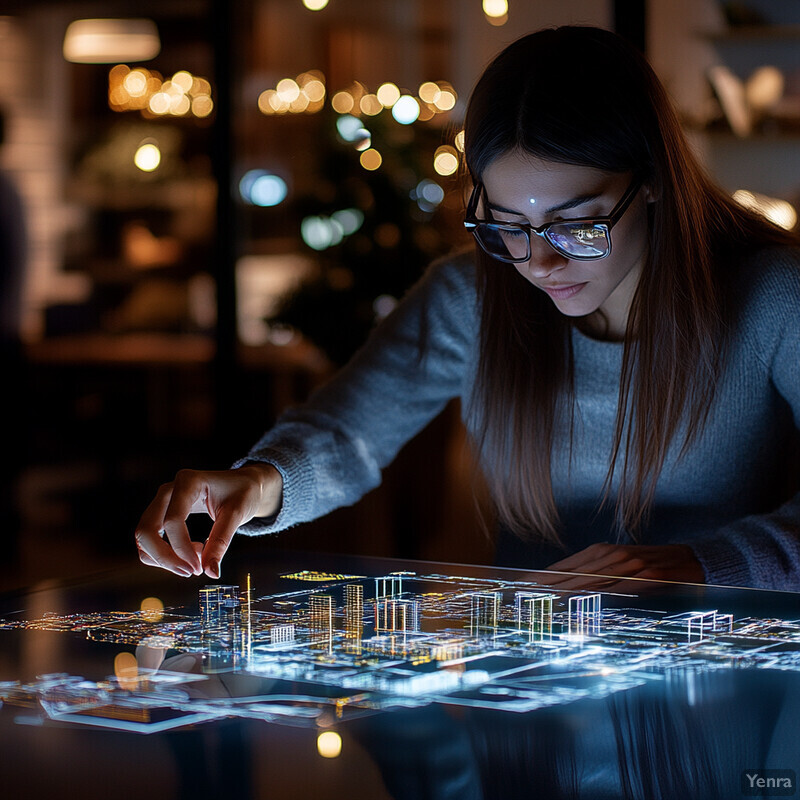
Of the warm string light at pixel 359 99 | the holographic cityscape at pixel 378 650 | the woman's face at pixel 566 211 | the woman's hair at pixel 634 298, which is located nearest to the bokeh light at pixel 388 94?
the warm string light at pixel 359 99

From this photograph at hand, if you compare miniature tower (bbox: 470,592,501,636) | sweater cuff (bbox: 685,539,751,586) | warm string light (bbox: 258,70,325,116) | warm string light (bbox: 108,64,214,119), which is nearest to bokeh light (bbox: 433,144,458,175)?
warm string light (bbox: 258,70,325,116)

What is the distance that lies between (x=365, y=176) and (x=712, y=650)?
9.57ft

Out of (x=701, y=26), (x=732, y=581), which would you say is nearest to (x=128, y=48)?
(x=701, y=26)

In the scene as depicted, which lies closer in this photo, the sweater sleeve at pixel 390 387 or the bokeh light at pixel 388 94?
the sweater sleeve at pixel 390 387

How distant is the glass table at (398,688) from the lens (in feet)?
2.18

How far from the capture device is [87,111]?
159 inches

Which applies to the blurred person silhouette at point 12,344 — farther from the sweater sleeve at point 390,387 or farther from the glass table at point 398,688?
the glass table at point 398,688

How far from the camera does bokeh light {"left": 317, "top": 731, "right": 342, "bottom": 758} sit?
0.69 meters

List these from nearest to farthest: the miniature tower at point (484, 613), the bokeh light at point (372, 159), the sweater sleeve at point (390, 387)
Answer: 1. the miniature tower at point (484, 613)
2. the sweater sleeve at point (390, 387)
3. the bokeh light at point (372, 159)

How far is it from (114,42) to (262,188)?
75cm

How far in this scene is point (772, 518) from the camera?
4.25 ft

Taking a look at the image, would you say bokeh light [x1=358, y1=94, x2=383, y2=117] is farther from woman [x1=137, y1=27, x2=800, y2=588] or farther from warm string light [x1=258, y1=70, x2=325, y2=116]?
woman [x1=137, y1=27, x2=800, y2=588]

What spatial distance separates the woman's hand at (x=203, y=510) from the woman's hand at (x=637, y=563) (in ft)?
1.10

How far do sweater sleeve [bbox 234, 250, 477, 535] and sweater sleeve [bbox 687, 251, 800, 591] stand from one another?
1.22 ft
